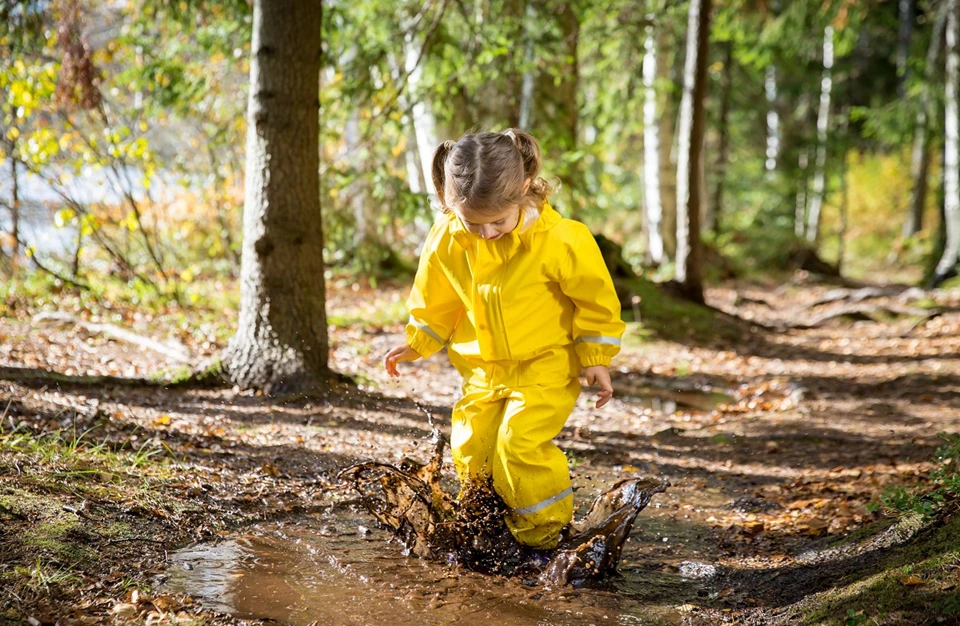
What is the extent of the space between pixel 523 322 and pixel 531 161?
73 centimetres

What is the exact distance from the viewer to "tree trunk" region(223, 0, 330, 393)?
596 cm

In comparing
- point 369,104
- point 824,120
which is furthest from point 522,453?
point 824,120

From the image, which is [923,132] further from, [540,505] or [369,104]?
[540,505]

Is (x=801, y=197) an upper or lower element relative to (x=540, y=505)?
upper

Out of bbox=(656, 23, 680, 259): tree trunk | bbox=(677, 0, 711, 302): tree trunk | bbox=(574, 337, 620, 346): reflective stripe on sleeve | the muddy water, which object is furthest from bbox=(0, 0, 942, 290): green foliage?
the muddy water

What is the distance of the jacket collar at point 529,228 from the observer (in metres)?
3.54

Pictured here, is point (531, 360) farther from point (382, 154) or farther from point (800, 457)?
point (382, 154)

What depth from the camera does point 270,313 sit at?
609 centimetres

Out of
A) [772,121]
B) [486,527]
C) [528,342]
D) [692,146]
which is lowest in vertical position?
[486,527]

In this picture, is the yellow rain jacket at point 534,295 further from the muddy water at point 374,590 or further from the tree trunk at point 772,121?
Result: the tree trunk at point 772,121

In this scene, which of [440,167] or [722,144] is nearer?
[440,167]

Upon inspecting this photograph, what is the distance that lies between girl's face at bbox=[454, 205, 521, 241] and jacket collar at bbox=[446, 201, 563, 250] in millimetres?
72

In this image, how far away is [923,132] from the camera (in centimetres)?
1911

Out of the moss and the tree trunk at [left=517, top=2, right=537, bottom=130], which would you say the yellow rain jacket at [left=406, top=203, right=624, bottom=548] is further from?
the tree trunk at [left=517, top=2, right=537, bottom=130]
